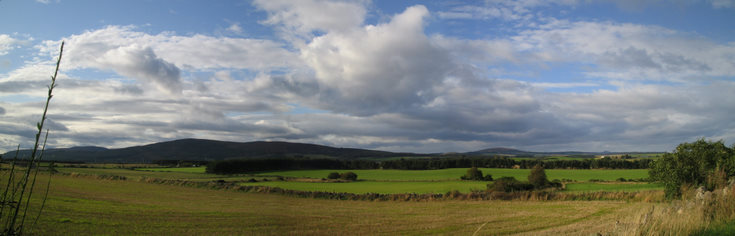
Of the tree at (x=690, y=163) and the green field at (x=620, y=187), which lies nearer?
the tree at (x=690, y=163)

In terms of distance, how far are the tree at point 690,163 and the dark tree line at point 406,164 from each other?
65871 mm

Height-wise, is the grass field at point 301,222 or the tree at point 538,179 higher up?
the tree at point 538,179

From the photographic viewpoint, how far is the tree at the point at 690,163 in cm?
2816

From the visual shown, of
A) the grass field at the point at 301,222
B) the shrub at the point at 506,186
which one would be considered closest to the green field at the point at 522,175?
the shrub at the point at 506,186

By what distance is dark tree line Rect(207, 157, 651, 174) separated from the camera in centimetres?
9528

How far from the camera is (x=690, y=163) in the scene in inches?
1163

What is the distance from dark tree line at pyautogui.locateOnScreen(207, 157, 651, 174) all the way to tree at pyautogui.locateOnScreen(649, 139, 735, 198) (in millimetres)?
65871

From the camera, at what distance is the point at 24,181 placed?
11.6ft

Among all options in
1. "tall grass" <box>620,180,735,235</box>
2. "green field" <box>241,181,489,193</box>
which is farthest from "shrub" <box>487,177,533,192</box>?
"tall grass" <box>620,180,735,235</box>

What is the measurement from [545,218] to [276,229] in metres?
16.4

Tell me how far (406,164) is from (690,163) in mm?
83687

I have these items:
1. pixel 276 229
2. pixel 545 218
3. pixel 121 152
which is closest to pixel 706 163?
pixel 545 218

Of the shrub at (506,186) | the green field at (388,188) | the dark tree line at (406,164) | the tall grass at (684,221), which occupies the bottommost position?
the green field at (388,188)

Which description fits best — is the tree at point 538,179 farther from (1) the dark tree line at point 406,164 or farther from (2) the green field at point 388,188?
(1) the dark tree line at point 406,164
